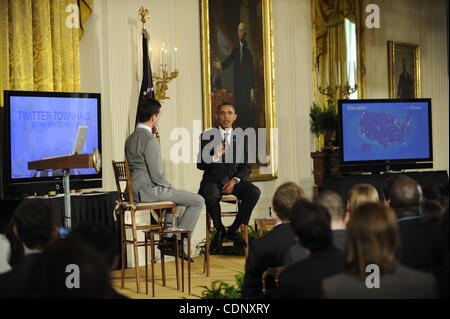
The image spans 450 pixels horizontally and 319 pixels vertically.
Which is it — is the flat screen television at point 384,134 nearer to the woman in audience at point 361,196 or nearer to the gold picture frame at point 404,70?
the gold picture frame at point 404,70

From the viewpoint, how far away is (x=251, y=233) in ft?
26.8

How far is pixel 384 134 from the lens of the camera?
8.84 metres

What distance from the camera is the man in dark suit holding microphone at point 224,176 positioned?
7137 mm

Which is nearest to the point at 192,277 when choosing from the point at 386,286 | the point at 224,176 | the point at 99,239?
the point at 224,176

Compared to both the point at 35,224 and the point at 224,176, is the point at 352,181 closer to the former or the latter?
the point at 224,176

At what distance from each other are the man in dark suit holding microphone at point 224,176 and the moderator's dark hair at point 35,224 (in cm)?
403

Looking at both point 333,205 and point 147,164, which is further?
point 147,164

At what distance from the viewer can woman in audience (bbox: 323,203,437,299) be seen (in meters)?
2.50

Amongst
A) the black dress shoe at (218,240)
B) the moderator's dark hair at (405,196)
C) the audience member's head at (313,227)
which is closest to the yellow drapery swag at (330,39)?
the black dress shoe at (218,240)

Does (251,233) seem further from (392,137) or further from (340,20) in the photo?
(340,20)

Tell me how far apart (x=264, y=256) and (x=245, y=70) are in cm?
553
